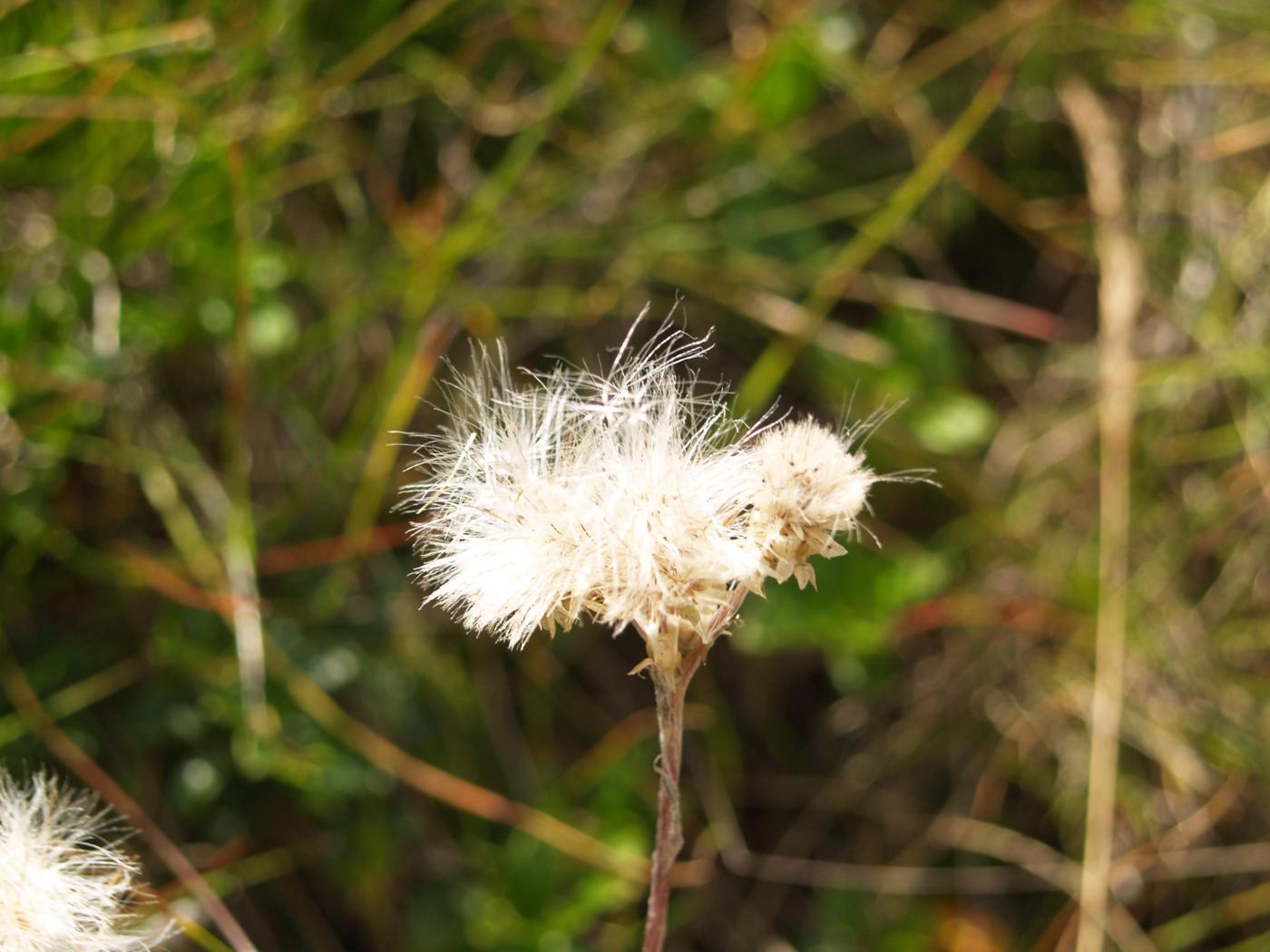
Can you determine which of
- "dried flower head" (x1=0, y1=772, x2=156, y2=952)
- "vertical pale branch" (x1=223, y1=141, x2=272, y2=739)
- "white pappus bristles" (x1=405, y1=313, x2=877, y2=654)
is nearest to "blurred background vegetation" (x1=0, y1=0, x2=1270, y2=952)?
"vertical pale branch" (x1=223, y1=141, x2=272, y2=739)

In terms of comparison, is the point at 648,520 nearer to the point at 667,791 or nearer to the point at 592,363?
the point at 667,791

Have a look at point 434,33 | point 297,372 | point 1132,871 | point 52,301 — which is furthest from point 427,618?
point 1132,871

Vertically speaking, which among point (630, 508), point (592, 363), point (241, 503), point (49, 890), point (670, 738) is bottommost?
point (49, 890)

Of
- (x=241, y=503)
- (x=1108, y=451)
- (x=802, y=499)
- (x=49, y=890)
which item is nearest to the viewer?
(x=802, y=499)

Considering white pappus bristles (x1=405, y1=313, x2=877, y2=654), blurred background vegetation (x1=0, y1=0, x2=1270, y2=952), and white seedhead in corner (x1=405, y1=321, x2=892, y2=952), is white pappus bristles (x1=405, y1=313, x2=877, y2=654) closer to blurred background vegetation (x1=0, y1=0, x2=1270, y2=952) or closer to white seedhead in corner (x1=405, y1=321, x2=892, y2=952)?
white seedhead in corner (x1=405, y1=321, x2=892, y2=952)

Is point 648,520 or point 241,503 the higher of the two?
point 241,503

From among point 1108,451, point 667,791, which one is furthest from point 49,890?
point 1108,451

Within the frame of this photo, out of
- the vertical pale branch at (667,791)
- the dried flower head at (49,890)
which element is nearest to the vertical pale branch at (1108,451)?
the vertical pale branch at (667,791)
